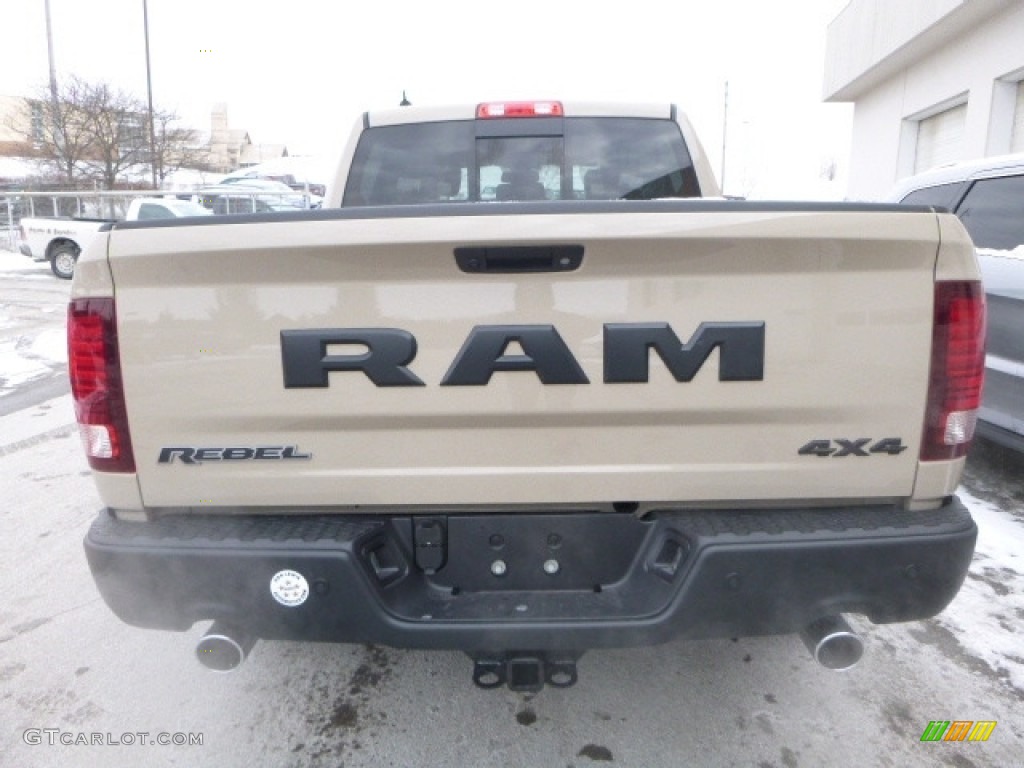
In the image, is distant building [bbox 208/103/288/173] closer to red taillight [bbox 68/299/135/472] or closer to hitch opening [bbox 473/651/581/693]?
red taillight [bbox 68/299/135/472]

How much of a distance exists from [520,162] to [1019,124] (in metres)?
A: 12.1

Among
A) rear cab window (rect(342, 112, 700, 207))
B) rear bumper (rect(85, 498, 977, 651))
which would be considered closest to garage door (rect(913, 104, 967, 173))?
rear cab window (rect(342, 112, 700, 207))

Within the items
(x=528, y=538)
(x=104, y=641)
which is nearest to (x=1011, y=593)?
(x=528, y=538)

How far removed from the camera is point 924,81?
1590 cm

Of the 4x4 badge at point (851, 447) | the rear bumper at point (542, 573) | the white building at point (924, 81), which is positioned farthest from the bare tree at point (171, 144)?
the 4x4 badge at point (851, 447)

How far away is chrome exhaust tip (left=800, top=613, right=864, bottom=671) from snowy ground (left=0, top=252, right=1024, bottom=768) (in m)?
0.48

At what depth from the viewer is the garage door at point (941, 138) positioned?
1446 cm

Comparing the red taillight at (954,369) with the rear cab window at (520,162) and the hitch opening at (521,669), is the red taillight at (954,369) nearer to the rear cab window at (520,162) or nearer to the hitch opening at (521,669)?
the hitch opening at (521,669)

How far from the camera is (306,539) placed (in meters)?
1.97

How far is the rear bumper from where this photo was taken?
1.94 m

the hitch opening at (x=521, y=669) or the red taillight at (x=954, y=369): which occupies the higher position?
the red taillight at (x=954, y=369)

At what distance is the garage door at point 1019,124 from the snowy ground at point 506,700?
1139 centimetres

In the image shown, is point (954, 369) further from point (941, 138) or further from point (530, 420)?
point (941, 138)

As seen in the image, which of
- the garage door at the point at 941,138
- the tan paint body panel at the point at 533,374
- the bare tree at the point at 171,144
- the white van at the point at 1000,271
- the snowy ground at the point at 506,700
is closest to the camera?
the tan paint body panel at the point at 533,374
